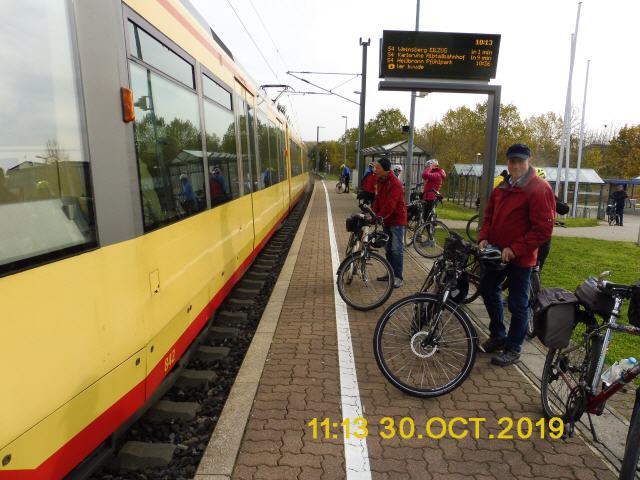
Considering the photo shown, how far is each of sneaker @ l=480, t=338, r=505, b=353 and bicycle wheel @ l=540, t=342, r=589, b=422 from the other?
0.89 m

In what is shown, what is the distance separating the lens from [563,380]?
124 inches

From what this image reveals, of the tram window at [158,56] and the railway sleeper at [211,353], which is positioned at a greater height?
the tram window at [158,56]

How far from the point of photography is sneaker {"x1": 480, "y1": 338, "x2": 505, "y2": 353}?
4.27m

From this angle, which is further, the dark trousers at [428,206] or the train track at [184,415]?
the dark trousers at [428,206]

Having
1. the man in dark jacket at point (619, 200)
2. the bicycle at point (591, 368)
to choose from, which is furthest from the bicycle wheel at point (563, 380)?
the man in dark jacket at point (619, 200)

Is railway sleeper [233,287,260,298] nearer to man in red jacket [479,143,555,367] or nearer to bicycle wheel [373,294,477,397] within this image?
bicycle wheel [373,294,477,397]

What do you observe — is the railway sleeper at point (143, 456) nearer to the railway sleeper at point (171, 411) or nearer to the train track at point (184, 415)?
the train track at point (184, 415)

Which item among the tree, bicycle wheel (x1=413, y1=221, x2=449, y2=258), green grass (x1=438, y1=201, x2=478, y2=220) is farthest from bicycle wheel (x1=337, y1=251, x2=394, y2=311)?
the tree

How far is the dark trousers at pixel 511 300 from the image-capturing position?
3926mm

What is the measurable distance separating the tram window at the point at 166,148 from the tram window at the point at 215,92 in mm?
440

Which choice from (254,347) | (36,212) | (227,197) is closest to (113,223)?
(36,212)

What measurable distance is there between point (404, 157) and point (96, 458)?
2094 cm

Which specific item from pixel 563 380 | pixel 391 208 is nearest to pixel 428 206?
pixel 391 208

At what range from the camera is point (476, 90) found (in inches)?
365
